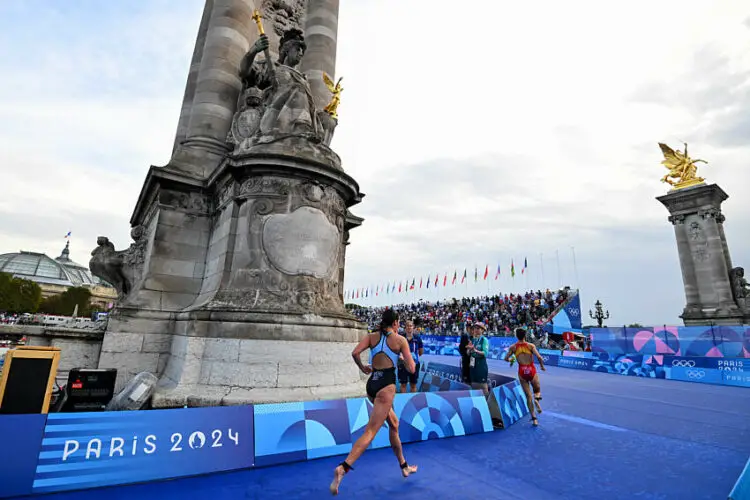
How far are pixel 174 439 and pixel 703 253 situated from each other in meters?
29.9

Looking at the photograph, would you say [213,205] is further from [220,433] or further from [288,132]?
[220,433]

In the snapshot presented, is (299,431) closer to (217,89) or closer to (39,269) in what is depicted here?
(217,89)

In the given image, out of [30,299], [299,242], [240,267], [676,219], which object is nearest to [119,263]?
[240,267]

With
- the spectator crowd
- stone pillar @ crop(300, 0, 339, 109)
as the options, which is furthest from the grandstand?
stone pillar @ crop(300, 0, 339, 109)

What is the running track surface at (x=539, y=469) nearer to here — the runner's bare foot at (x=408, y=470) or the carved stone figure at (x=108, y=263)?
the runner's bare foot at (x=408, y=470)

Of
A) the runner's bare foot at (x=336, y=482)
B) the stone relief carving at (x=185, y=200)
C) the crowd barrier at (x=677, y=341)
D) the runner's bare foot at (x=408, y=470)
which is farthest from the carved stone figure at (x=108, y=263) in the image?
the crowd barrier at (x=677, y=341)

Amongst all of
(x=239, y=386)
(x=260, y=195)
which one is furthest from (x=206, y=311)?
(x=260, y=195)

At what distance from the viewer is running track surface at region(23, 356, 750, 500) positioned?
13.2 ft

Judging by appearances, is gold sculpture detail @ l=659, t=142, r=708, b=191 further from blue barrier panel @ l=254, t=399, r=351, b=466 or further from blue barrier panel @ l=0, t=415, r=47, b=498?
blue barrier panel @ l=0, t=415, r=47, b=498

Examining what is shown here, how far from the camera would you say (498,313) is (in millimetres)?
38312

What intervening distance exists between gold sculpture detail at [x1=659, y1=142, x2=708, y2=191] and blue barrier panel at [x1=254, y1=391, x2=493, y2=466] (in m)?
27.2

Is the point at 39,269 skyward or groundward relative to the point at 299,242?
skyward

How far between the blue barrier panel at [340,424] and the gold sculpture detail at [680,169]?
27.2 m

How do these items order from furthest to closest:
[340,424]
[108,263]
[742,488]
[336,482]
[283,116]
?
[108,263] → [283,116] → [340,424] → [336,482] → [742,488]
